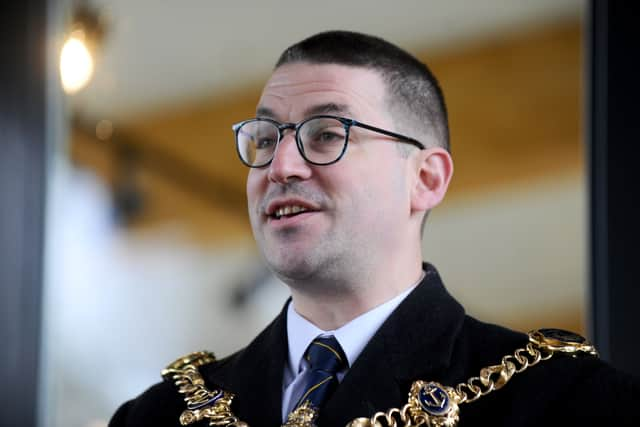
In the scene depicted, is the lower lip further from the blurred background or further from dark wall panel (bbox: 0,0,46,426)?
dark wall panel (bbox: 0,0,46,426)

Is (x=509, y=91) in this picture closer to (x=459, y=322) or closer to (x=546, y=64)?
(x=546, y=64)

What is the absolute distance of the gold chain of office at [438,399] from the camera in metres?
1.10

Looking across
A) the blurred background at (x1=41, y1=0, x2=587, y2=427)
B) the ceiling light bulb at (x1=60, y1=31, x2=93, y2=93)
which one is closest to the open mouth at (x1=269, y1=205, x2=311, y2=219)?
the blurred background at (x1=41, y1=0, x2=587, y2=427)

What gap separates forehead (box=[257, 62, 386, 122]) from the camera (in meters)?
1.24

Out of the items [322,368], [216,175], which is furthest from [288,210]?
[216,175]

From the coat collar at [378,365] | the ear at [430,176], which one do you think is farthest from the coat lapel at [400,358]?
the ear at [430,176]

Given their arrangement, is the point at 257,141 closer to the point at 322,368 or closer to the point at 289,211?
the point at 289,211

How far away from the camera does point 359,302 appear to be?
1.23 metres

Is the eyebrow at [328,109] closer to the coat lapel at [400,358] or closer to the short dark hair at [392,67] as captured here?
the short dark hair at [392,67]

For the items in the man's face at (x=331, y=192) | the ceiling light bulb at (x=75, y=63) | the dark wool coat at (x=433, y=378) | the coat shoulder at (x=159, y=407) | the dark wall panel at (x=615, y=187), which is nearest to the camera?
the dark wool coat at (x=433, y=378)

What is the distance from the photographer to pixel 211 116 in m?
1.93

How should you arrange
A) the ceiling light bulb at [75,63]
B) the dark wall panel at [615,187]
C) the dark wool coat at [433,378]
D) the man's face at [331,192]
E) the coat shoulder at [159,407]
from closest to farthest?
1. the dark wool coat at [433,378]
2. the man's face at [331,192]
3. the coat shoulder at [159,407]
4. the dark wall panel at [615,187]
5. the ceiling light bulb at [75,63]

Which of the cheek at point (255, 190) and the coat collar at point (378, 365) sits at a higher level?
the cheek at point (255, 190)

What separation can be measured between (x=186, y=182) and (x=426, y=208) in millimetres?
777
